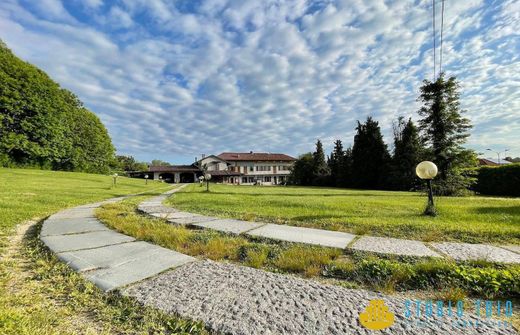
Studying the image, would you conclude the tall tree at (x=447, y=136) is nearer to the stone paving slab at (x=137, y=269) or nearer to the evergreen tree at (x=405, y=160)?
the evergreen tree at (x=405, y=160)

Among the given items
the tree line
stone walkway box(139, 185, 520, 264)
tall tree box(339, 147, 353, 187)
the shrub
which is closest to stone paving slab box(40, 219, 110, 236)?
stone walkway box(139, 185, 520, 264)

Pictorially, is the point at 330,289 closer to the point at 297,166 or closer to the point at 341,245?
the point at 341,245

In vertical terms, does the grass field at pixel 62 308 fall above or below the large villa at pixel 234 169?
below

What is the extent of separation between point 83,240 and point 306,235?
3127 millimetres

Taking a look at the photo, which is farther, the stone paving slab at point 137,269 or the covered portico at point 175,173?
the covered portico at point 175,173

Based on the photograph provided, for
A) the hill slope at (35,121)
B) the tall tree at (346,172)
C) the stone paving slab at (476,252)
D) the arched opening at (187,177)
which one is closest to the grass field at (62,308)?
the stone paving slab at (476,252)

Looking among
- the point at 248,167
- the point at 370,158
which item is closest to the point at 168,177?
the point at 248,167

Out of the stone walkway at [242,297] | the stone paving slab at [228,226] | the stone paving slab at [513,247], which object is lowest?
the stone paving slab at [228,226]

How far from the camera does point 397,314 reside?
1412 millimetres

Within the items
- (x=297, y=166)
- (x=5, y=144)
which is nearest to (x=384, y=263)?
(x=5, y=144)

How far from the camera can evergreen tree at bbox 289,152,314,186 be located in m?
40.5

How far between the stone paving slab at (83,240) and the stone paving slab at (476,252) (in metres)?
4.03

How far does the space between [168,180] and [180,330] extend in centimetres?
5175

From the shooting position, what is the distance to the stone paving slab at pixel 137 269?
1866mm
